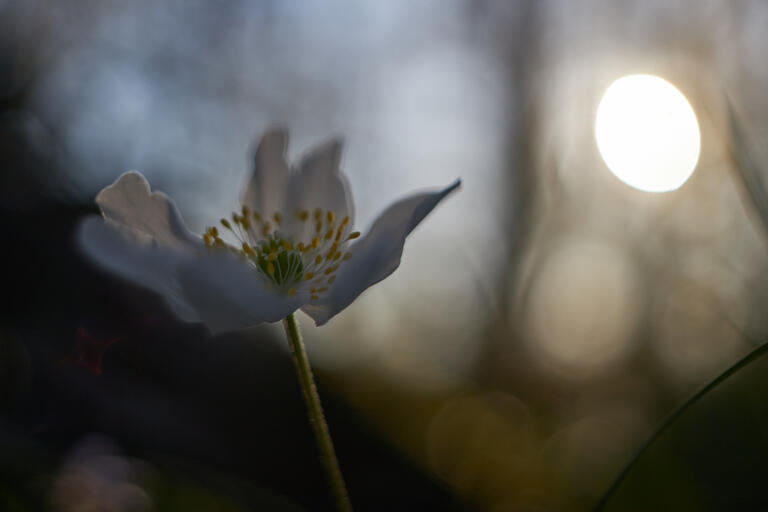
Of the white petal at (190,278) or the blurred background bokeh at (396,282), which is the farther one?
the blurred background bokeh at (396,282)

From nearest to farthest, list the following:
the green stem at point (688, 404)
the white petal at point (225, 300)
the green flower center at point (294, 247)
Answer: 1. the green stem at point (688, 404)
2. the white petal at point (225, 300)
3. the green flower center at point (294, 247)


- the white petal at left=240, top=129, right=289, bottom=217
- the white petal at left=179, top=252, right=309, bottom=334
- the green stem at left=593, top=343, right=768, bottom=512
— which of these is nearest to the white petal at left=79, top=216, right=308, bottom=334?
the white petal at left=179, top=252, right=309, bottom=334

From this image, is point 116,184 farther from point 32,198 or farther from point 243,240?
point 32,198

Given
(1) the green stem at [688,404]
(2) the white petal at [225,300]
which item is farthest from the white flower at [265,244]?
(1) the green stem at [688,404]

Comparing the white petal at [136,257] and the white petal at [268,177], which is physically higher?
the white petal at [268,177]

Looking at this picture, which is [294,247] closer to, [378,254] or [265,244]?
[265,244]

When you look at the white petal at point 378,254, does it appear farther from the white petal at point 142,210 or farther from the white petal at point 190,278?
the white petal at point 142,210

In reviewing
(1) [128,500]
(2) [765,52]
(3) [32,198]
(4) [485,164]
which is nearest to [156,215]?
(1) [128,500]

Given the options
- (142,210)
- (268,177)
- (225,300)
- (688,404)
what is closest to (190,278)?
(225,300)
